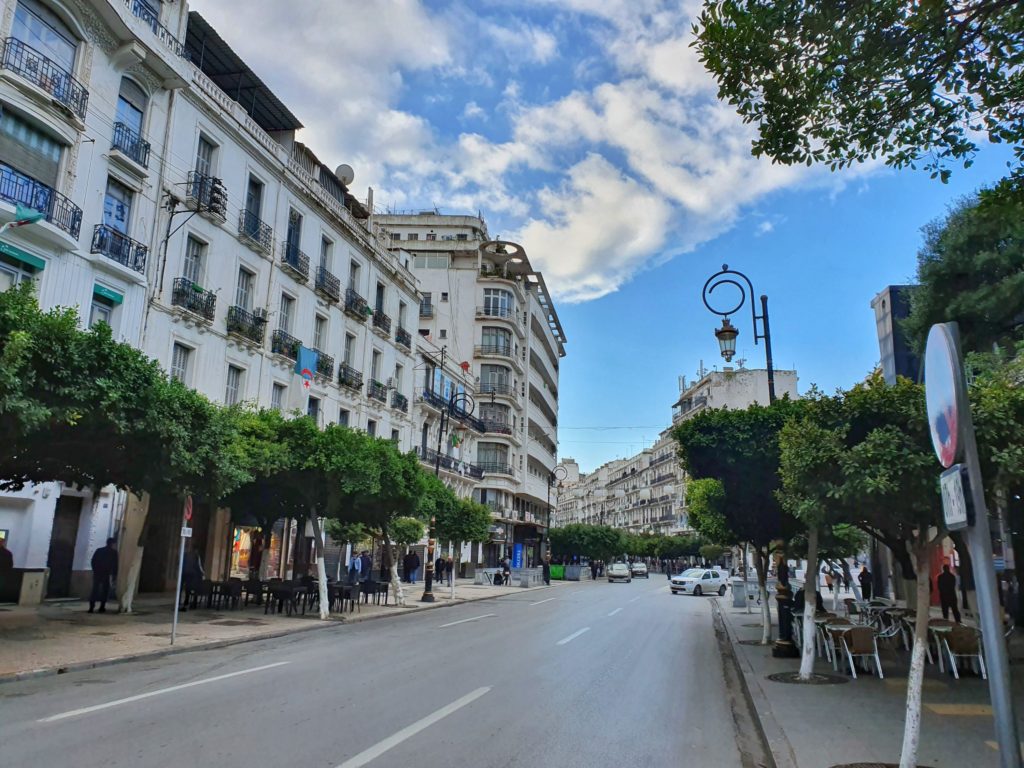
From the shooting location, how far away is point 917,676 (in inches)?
250

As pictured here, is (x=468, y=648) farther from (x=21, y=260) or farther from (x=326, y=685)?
(x=21, y=260)

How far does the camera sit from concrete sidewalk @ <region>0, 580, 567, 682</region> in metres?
11.4

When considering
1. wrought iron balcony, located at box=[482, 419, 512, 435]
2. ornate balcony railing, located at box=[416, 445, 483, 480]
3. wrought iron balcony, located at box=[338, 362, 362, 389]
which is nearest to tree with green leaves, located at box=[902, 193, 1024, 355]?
wrought iron balcony, located at box=[338, 362, 362, 389]

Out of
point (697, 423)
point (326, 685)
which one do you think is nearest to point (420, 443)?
point (697, 423)

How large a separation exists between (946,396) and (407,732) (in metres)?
5.83

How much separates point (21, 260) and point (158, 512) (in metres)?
9.89

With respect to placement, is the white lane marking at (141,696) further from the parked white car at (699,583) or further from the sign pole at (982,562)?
the parked white car at (699,583)

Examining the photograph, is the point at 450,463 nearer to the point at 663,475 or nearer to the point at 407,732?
the point at 407,732

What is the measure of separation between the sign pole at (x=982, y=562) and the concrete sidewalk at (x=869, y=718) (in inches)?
133

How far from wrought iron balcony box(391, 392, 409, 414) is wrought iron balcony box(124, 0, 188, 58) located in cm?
1914

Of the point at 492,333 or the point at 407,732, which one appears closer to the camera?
the point at 407,732

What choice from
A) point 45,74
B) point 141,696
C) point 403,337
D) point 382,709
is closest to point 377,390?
point 403,337

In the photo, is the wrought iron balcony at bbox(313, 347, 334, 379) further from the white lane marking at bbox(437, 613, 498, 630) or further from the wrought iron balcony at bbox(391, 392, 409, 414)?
the white lane marking at bbox(437, 613, 498, 630)

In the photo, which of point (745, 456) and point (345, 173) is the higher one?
point (345, 173)
